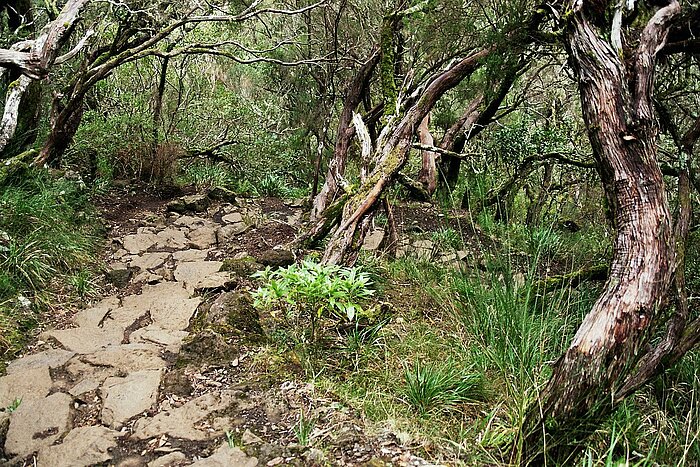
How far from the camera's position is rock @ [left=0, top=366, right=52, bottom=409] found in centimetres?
278

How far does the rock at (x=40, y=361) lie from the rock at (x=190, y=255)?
6.72ft

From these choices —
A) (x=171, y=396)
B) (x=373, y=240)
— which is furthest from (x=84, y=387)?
(x=373, y=240)

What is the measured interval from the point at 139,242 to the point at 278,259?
2.02 metres

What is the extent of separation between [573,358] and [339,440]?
3.03 feet

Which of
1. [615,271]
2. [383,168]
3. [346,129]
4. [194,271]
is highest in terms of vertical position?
[346,129]

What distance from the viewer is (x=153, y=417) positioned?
2.46 metres

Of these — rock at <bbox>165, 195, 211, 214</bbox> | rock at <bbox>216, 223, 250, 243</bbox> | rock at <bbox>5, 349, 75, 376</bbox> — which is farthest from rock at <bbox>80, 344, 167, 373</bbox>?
rock at <bbox>165, 195, 211, 214</bbox>

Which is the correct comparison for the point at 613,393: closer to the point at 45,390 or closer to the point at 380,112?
the point at 45,390

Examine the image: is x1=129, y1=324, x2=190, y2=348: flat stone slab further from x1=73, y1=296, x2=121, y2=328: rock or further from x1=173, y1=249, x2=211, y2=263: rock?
x1=173, y1=249, x2=211, y2=263: rock

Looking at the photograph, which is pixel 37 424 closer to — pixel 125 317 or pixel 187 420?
pixel 187 420

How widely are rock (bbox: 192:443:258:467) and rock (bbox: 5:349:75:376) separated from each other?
1.51 meters

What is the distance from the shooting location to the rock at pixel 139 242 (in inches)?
218

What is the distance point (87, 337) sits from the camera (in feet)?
12.2

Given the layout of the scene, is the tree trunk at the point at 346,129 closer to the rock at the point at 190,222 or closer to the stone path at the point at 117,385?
the rock at the point at 190,222
